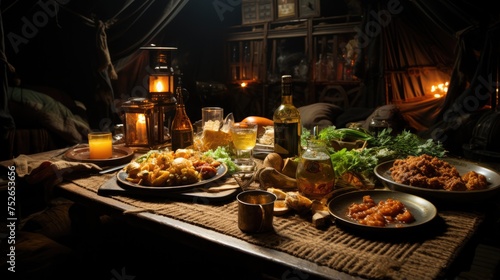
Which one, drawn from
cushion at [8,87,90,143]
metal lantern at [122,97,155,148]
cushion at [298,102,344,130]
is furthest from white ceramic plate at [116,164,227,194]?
cushion at [298,102,344,130]

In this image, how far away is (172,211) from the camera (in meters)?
1.56

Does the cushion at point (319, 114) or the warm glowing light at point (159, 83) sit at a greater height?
the warm glowing light at point (159, 83)

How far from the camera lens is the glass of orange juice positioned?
2.28 meters

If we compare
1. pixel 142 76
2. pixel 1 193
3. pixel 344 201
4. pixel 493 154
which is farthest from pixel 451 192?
pixel 142 76

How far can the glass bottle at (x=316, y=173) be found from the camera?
1.63m

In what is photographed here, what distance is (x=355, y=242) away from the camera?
1269mm

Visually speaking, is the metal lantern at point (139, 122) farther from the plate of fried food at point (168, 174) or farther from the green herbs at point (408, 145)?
the green herbs at point (408, 145)

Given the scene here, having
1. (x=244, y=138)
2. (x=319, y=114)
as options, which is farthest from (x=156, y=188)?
(x=319, y=114)

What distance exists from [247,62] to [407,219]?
673cm

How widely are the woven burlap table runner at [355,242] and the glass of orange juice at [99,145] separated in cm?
80

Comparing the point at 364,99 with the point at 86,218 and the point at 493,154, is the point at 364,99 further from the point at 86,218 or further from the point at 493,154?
the point at 86,218

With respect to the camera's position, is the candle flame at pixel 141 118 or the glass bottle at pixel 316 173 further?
the candle flame at pixel 141 118

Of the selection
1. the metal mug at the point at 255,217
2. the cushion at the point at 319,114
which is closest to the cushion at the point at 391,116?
the cushion at the point at 319,114

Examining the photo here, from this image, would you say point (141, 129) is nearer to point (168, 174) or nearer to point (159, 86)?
point (159, 86)
